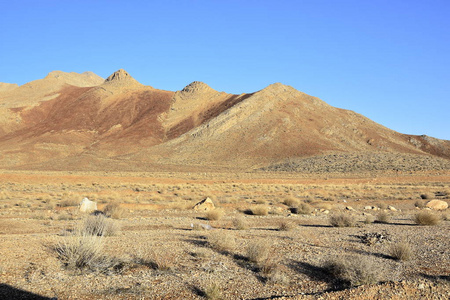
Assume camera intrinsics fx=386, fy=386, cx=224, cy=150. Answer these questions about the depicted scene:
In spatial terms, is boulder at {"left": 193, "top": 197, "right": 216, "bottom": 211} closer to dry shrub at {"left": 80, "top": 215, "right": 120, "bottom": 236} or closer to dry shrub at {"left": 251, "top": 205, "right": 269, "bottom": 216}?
dry shrub at {"left": 251, "top": 205, "right": 269, "bottom": 216}

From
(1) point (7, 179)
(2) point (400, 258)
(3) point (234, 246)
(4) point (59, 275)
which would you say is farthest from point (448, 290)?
(1) point (7, 179)

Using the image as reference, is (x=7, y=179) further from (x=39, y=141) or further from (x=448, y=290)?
(x=39, y=141)

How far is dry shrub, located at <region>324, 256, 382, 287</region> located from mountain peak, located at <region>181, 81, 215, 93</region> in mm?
113889

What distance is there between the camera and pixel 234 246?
10656mm

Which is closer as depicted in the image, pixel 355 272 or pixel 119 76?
pixel 355 272

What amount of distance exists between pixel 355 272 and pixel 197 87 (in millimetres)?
115457

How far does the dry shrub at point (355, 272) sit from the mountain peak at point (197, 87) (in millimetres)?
113889

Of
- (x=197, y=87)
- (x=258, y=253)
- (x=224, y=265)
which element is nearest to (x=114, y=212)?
(x=224, y=265)

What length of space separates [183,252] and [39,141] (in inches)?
3775

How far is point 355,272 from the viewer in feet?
25.5

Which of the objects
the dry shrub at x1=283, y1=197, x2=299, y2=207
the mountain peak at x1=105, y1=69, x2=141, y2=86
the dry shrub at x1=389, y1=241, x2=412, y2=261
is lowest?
the dry shrub at x1=283, y1=197, x2=299, y2=207

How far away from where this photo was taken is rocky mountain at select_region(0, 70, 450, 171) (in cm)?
8081

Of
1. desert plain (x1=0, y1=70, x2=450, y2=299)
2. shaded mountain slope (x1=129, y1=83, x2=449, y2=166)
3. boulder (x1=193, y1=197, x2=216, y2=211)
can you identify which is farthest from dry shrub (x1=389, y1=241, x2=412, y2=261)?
shaded mountain slope (x1=129, y1=83, x2=449, y2=166)

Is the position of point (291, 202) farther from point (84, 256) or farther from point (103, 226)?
point (84, 256)
